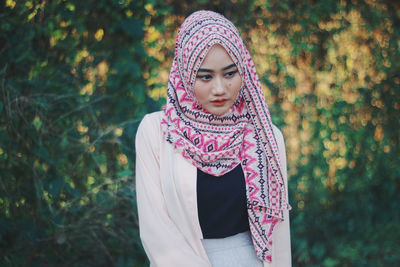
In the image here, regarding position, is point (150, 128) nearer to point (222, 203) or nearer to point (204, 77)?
point (204, 77)

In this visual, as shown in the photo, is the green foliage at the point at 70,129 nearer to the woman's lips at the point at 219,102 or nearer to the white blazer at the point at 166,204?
the white blazer at the point at 166,204

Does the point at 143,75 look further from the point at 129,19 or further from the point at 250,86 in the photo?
the point at 250,86

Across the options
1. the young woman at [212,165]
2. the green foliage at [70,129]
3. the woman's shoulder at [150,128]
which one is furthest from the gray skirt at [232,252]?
the green foliage at [70,129]

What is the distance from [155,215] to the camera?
1784 mm

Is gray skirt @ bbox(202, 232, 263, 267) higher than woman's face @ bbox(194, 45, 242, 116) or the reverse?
the reverse

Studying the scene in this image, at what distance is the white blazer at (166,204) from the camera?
1745 mm

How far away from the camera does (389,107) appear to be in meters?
4.17

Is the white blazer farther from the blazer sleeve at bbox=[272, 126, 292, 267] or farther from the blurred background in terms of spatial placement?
the blurred background

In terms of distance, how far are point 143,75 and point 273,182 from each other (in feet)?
5.69

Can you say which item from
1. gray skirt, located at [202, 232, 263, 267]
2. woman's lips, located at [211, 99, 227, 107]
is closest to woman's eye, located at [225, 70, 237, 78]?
woman's lips, located at [211, 99, 227, 107]

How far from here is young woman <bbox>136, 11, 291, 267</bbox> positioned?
177cm

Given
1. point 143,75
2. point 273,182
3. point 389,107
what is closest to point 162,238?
point 273,182

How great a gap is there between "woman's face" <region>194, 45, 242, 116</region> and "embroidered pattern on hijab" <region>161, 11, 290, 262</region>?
0.14 ft

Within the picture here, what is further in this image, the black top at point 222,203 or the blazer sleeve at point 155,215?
the black top at point 222,203
